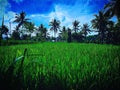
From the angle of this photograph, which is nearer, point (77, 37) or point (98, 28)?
point (98, 28)

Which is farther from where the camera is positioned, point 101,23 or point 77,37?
point 77,37

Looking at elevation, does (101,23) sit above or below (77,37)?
above

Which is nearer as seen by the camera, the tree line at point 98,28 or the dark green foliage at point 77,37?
the tree line at point 98,28

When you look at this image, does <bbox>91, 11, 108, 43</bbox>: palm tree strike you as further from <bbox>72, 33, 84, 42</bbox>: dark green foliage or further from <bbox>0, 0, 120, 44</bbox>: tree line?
<bbox>72, 33, 84, 42</bbox>: dark green foliage

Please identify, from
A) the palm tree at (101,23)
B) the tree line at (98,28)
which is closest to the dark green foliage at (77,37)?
the tree line at (98,28)

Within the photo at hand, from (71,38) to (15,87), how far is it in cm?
3934

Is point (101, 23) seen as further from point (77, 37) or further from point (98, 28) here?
point (77, 37)

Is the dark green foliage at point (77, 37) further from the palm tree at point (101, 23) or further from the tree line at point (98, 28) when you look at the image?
the palm tree at point (101, 23)

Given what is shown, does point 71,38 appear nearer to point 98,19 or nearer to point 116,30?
point 98,19

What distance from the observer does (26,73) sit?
1.61 metres

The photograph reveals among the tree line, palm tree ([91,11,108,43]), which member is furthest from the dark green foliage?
palm tree ([91,11,108,43])

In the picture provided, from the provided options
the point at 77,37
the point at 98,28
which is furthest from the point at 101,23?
the point at 77,37

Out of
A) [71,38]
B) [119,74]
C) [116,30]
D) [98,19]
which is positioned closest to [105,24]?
[98,19]

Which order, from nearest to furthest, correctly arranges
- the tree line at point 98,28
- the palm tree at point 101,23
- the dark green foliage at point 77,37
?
the tree line at point 98,28 < the palm tree at point 101,23 < the dark green foliage at point 77,37
